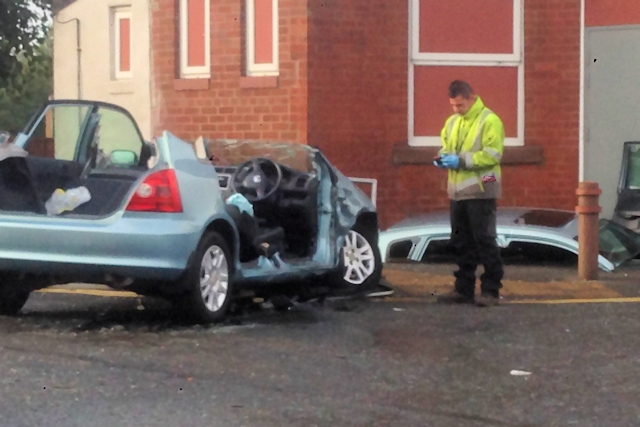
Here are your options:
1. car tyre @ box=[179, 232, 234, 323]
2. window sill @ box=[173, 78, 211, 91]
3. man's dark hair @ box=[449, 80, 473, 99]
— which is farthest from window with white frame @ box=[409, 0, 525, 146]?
car tyre @ box=[179, 232, 234, 323]

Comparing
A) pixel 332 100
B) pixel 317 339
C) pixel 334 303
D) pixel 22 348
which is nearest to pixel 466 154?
pixel 334 303

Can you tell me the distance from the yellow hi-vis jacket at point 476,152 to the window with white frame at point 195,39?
6264mm

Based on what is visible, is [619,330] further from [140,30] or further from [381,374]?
[140,30]

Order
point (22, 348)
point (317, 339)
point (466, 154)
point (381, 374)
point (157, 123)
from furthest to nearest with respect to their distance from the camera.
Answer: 1. point (157, 123)
2. point (466, 154)
3. point (317, 339)
4. point (22, 348)
5. point (381, 374)

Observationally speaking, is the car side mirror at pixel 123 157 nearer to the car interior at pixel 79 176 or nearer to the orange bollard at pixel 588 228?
the car interior at pixel 79 176

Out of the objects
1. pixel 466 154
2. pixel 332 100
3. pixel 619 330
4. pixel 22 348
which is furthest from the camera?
pixel 332 100

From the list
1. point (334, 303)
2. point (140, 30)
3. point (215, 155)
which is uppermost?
point (140, 30)

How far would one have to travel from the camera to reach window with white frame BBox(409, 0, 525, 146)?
15320mm

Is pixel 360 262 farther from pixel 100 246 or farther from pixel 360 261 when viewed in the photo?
pixel 100 246

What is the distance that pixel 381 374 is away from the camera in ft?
21.7

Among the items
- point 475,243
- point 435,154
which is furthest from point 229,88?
point 475,243

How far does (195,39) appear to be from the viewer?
15.6 m

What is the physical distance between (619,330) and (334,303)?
2330mm

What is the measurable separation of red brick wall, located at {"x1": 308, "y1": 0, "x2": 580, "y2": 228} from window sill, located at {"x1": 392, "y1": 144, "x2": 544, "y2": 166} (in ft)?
0.22
